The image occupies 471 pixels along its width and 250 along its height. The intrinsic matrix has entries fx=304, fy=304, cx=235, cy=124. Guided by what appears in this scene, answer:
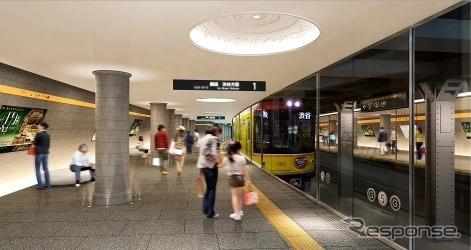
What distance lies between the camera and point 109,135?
21.7 ft

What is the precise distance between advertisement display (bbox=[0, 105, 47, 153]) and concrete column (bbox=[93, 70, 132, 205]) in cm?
249

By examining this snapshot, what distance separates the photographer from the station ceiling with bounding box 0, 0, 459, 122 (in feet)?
10.4

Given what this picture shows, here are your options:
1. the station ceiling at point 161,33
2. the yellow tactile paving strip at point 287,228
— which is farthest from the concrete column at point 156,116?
the yellow tactile paving strip at point 287,228

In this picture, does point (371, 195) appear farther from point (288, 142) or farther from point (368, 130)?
point (368, 130)

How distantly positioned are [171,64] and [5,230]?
3.86 m

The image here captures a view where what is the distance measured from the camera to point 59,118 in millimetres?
10141

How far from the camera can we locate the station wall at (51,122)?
7391mm

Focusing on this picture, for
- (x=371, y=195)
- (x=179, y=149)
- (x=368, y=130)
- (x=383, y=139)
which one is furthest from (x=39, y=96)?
(x=368, y=130)

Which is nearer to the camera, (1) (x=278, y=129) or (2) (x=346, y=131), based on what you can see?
(2) (x=346, y=131)

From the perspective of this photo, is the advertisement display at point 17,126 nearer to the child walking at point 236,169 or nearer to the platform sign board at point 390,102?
the child walking at point 236,169

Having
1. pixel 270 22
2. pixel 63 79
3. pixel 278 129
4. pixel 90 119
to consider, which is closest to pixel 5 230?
pixel 63 79

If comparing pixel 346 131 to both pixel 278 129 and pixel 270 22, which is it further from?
pixel 270 22
